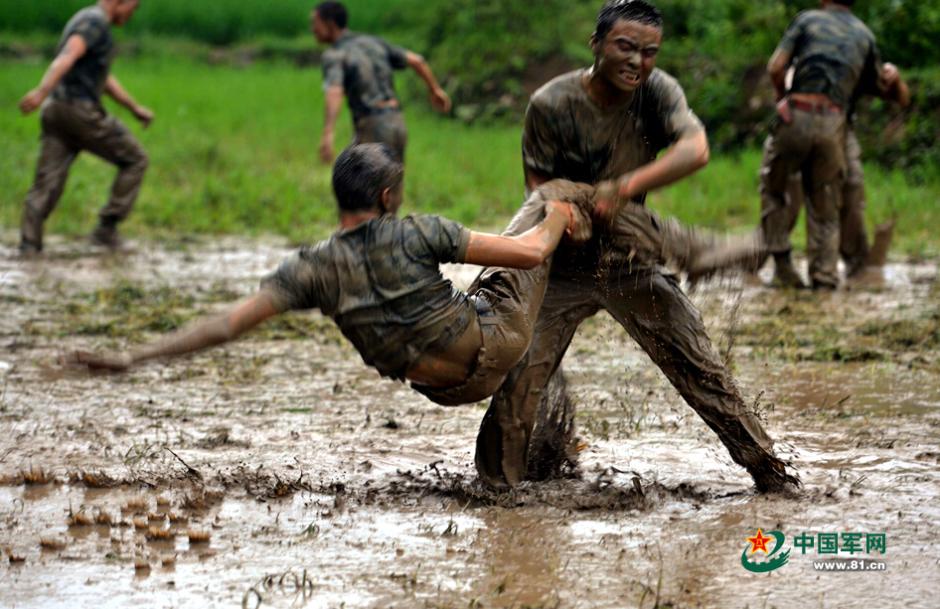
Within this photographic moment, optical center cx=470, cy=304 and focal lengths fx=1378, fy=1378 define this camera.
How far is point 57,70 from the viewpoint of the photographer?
32.3ft

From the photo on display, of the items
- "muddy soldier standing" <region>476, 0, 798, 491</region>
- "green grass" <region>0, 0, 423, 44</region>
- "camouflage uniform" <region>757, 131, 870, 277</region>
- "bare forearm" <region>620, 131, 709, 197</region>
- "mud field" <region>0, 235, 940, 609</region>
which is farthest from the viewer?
"green grass" <region>0, 0, 423, 44</region>

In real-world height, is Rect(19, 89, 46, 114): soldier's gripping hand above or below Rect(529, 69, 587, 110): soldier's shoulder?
below

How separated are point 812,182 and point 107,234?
5.42m

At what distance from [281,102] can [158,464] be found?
15577 millimetres

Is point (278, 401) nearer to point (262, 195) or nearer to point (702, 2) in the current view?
point (262, 195)

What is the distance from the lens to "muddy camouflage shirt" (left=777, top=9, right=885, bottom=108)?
8.45m

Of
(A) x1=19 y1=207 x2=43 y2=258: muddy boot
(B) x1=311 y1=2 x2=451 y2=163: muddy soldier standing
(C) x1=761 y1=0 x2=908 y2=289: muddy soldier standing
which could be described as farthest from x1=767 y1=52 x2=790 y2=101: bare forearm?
(A) x1=19 y1=207 x2=43 y2=258: muddy boot

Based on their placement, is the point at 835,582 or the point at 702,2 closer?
the point at 835,582

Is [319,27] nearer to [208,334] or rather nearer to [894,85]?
[894,85]

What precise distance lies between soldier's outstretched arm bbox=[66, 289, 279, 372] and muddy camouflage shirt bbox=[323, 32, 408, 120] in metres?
6.31

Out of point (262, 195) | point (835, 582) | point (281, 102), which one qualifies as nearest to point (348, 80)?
point (262, 195)

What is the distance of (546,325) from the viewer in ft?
15.6

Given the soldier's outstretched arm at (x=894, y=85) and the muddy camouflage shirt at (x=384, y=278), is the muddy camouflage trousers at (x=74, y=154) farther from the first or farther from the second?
the muddy camouflage shirt at (x=384, y=278)

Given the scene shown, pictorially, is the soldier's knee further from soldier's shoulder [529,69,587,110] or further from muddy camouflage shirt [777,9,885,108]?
soldier's shoulder [529,69,587,110]
